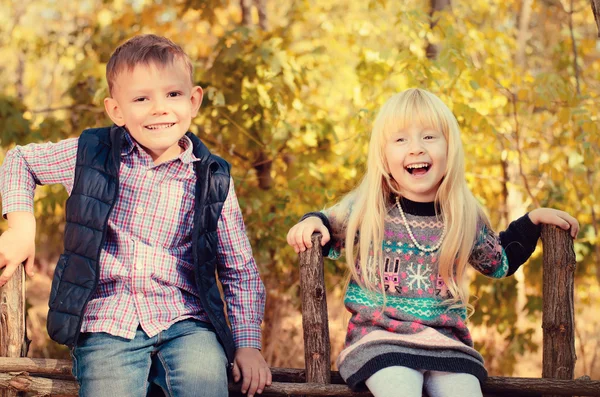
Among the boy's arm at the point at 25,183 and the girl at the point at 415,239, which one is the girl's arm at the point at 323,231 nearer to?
the girl at the point at 415,239

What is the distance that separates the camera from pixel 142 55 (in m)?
2.54

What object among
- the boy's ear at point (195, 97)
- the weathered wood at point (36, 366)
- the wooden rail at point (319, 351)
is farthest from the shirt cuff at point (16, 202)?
the boy's ear at point (195, 97)

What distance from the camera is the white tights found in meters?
2.33

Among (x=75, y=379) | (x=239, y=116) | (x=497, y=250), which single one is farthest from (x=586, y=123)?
(x=75, y=379)

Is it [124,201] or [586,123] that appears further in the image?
[586,123]

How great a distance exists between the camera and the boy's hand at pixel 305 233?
2531 millimetres

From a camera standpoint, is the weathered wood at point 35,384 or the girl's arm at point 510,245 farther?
the girl's arm at point 510,245

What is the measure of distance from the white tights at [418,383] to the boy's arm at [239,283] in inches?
18.6

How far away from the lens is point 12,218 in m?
2.48

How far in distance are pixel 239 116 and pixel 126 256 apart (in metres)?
1.94

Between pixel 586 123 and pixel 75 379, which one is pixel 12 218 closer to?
pixel 75 379

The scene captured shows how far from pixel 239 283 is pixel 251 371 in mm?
329

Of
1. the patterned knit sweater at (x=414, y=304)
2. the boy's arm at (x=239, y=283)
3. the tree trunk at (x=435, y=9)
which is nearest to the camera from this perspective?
the patterned knit sweater at (x=414, y=304)

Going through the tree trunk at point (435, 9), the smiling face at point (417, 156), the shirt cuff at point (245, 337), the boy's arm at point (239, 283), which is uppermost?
the tree trunk at point (435, 9)
